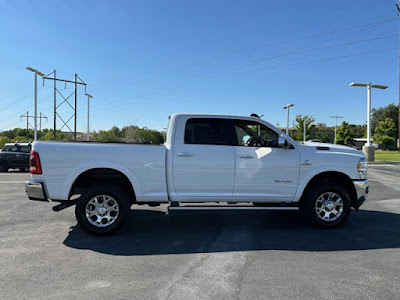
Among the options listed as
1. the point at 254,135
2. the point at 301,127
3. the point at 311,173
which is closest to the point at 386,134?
the point at 301,127

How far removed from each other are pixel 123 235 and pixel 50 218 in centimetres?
205

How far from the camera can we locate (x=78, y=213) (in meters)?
4.75

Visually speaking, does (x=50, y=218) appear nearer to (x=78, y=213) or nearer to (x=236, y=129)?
(x=78, y=213)

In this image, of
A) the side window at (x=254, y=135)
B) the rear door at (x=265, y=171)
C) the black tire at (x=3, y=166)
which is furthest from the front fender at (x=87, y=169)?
the black tire at (x=3, y=166)

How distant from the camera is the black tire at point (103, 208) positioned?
4.76 meters

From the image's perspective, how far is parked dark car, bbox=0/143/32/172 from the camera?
54.2 feet

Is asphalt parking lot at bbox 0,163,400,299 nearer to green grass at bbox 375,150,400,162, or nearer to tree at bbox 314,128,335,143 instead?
green grass at bbox 375,150,400,162

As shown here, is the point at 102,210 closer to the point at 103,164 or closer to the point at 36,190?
the point at 103,164

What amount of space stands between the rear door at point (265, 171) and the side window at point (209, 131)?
0.19 meters

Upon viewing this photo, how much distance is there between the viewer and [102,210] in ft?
15.9

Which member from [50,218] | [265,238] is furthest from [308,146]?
[50,218]

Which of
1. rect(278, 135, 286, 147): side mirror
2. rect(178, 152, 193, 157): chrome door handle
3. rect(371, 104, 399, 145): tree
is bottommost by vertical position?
rect(178, 152, 193, 157): chrome door handle

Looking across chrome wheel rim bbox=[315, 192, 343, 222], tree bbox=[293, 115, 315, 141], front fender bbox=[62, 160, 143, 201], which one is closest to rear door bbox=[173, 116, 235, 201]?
front fender bbox=[62, 160, 143, 201]

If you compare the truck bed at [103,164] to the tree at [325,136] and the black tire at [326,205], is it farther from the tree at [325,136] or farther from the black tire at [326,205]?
the tree at [325,136]
